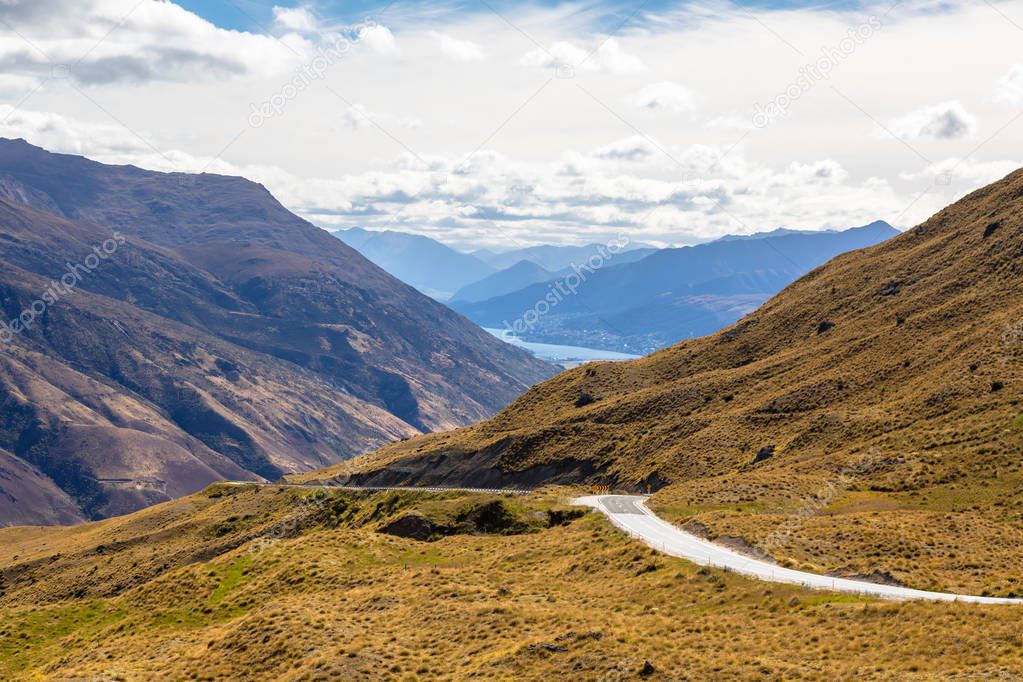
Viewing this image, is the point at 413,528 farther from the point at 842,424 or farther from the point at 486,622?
the point at 842,424

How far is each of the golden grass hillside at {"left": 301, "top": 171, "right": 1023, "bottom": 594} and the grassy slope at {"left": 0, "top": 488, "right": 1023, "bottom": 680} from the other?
843 centimetres

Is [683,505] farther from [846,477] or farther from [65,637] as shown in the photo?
[65,637]

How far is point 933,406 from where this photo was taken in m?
83.0

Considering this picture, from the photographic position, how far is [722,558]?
172 ft

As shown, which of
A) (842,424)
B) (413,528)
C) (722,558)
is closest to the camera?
(722,558)

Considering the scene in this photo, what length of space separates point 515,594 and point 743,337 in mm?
94320

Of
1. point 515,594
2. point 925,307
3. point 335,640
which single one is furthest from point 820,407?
point 335,640

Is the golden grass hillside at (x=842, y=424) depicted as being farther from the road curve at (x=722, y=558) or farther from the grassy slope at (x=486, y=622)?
the grassy slope at (x=486, y=622)

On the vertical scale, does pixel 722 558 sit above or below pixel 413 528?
above

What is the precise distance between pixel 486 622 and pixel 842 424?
55344 mm

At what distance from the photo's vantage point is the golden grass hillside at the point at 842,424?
55.2 m

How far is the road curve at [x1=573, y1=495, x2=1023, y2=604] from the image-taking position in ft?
140

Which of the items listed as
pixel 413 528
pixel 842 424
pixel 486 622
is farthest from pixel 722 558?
pixel 842 424

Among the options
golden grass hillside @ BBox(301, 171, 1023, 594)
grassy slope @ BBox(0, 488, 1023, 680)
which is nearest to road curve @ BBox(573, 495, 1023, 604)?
golden grass hillside @ BBox(301, 171, 1023, 594)
